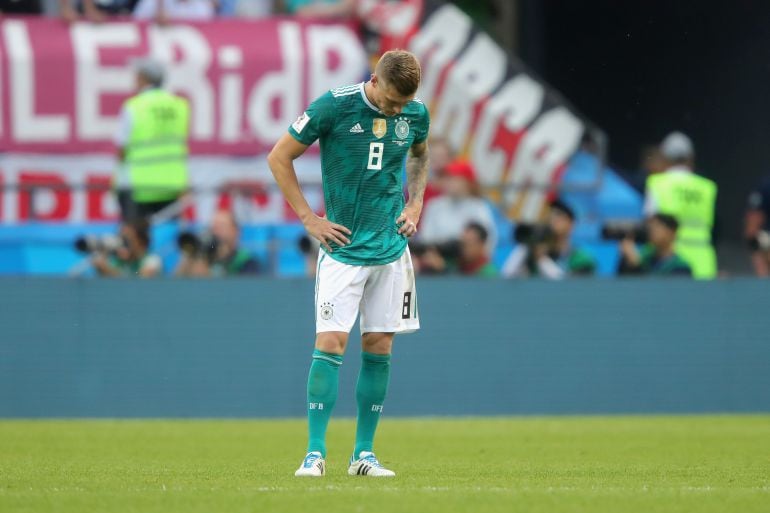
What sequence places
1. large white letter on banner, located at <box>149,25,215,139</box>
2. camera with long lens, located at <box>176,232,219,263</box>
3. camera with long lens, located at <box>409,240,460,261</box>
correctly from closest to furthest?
1. camera with long lens, located at <box>176,232,219,263</box>
2. camera with long lens, located at <box>409,240,460,261</box>
3. large white letter on banner, located at <box>149,25,215,139</box>

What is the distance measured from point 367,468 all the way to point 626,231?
7.52 m

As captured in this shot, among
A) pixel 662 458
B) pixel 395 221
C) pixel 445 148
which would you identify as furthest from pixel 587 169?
pixel 395 221

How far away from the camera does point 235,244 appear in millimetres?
15219

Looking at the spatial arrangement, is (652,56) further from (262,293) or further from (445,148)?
(262,293)

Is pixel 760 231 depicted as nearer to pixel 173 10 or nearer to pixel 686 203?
pixel 686 203

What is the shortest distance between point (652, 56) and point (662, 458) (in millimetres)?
14190

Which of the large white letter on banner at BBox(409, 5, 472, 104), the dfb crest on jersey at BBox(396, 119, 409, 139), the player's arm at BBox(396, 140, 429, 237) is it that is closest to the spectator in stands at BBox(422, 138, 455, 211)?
the large white letter on banner at BBox(409, 5, 472, 104)

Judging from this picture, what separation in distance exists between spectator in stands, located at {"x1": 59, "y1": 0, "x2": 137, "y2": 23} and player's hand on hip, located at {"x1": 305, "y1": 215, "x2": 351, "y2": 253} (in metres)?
9.46

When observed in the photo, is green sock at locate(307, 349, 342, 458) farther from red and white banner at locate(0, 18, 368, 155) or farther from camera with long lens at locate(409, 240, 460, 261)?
red and white banner at locate(0, 18, 368, 155)

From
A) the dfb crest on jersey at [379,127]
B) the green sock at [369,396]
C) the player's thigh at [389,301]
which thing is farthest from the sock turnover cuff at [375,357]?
the dfb crest on jersey at [379,127]

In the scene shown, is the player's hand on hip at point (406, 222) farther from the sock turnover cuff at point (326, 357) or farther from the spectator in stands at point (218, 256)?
the spectator in stands at point (218, 256)

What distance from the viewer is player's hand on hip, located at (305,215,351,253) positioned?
8.70 m

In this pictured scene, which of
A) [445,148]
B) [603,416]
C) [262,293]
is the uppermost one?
[445,148]

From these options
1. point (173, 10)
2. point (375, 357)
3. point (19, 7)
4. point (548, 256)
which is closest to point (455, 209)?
point (548, 256)
